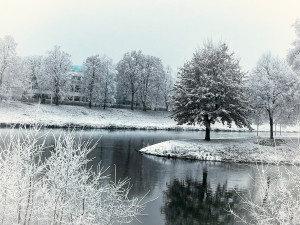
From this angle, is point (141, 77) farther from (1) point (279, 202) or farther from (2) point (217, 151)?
(1) point (279, 202)

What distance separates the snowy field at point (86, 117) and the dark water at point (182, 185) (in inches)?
1047

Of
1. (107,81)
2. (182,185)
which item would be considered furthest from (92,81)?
(182,185)

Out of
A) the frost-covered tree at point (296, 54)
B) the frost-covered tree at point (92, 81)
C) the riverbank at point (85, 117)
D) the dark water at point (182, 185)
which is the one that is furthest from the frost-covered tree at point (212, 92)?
the frost-covered tree at point (92, 81)

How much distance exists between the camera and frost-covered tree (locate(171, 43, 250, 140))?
3309cm

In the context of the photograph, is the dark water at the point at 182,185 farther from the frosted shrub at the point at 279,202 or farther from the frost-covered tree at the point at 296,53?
the frost-covered tree at the point at 296,53

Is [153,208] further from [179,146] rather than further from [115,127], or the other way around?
[115,127]

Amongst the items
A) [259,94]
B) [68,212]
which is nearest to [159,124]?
[259,94]

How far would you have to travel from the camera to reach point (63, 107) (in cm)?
6831

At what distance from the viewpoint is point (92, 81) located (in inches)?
3029

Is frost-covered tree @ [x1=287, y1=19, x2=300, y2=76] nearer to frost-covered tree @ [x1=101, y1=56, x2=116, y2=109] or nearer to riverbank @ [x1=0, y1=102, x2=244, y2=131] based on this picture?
riverbank @ [x1=0, y1=102, x2=244, y2=131]

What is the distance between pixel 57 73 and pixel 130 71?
17449 mm

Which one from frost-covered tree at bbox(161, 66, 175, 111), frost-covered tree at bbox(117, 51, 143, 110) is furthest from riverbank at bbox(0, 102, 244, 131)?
frost-covered tree at bbox(161, 66, 175, 111)

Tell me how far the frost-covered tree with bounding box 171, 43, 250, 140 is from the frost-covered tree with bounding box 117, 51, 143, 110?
148 ft

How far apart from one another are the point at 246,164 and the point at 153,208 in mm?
15324
